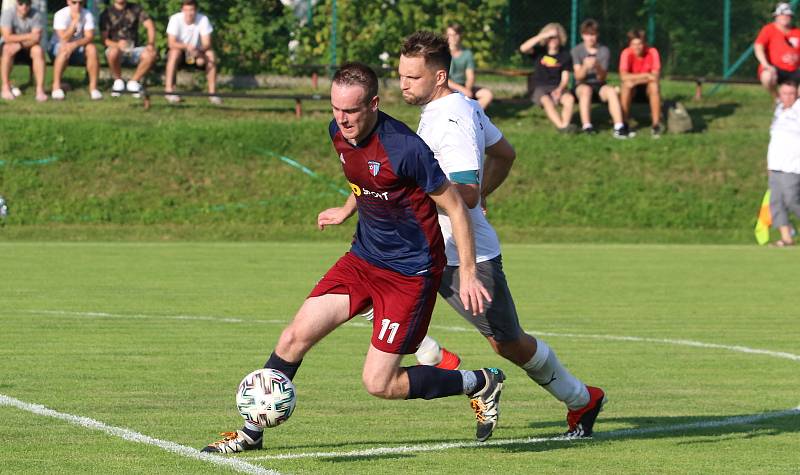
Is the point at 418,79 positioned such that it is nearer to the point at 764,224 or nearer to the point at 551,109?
the point at 764,224

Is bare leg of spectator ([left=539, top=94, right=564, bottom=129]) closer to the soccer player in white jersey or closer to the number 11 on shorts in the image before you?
the soccer player in white jersey

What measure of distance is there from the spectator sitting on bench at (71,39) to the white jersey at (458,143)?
19412 mm

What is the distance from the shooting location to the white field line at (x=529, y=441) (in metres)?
7.11

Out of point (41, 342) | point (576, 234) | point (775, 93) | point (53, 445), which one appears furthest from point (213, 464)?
point (775, 93)

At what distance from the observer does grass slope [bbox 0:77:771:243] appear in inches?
936

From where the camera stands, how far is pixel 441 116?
7.32m

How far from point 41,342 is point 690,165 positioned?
17.2m

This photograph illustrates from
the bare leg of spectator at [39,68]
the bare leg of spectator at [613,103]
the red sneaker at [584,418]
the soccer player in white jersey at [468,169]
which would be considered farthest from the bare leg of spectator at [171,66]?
the red sneaker at [584,418]

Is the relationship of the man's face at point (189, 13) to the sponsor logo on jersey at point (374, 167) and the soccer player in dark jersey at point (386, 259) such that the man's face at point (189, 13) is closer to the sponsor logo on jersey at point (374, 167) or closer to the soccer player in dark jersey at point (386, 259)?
the soccer player in dark jersey at point (386, 259)

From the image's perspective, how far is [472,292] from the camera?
6.81 m

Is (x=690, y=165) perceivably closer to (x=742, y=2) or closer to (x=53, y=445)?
(x=742, y=2)

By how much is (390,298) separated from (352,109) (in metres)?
1.00

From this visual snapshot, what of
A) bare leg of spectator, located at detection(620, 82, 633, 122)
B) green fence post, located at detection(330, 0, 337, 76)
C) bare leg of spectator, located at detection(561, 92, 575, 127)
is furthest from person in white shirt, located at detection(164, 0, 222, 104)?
bare leg of spectator, located at detection(620, 82, 633, 122)

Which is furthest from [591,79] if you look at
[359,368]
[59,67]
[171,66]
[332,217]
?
[332,217]
